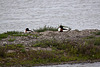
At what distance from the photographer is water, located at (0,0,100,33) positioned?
22922 mm

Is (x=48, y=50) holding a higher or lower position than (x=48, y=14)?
lower

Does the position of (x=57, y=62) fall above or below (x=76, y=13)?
below

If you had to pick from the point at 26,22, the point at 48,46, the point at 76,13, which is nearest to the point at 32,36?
the point at 48,46

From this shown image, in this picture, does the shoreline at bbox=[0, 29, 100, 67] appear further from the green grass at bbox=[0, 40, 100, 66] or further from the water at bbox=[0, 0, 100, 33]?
the water at bbox=[0, 0, 100, 33]

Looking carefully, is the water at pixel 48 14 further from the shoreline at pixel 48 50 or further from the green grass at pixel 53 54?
the green grass at pixel 53 54

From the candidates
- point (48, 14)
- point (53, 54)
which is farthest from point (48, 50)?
point (48, 14)

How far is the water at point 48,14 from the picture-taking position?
22922 mm

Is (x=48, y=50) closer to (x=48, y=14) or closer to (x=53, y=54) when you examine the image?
(x=53, y=54)

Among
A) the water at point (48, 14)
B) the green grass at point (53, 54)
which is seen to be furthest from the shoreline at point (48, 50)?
the water at point (48, 14)

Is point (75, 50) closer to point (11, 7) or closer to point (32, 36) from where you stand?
point (32, 36)

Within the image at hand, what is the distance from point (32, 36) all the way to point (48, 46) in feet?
5.84

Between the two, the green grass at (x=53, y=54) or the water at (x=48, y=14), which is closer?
the green grass at (x=53, y=54)

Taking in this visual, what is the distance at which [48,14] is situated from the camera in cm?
2806

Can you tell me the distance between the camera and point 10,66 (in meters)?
11.0
